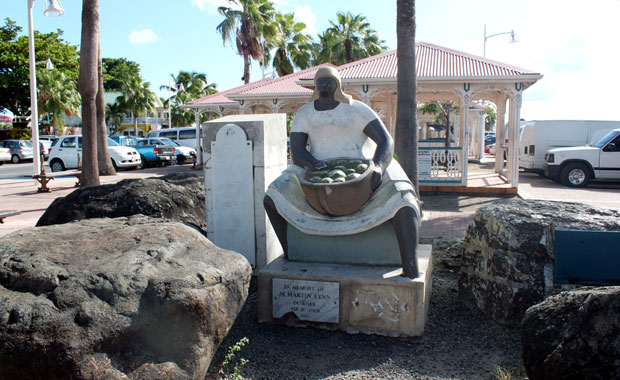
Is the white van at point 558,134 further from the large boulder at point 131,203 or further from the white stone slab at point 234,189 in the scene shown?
the white stone slab at point 234,189

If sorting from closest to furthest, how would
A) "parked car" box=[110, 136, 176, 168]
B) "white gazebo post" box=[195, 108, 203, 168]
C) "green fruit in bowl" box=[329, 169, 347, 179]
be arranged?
1. "green fruit in bowl" box=[329, 169, 347, 179]
2. "white gazebo post" box=[195, 108, 203, 168]
3. "parked car" box=[110, 136, 176, 168]

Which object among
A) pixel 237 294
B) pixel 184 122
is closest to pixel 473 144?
pixel 184 122

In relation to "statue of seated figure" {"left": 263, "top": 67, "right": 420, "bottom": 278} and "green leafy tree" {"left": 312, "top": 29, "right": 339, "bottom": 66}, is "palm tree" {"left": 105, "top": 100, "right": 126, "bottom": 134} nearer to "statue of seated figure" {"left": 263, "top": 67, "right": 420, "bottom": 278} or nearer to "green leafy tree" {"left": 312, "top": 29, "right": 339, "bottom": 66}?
"green leafy tree" {"left": 312, "top": 29, "right": 339, "bottom": 66}

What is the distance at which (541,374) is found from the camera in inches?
98.1

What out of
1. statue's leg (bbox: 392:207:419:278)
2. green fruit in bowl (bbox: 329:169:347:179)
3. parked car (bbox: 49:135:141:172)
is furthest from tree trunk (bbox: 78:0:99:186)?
statue's leg (bbox: 392:207:419:278)

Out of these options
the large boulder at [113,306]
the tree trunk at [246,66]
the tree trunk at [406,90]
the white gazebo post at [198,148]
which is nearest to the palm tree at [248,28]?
the tree trunk at [246,66]

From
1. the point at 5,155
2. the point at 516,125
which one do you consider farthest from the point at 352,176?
the point at 5,155

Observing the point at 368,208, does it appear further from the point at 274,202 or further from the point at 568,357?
the point at 568,357

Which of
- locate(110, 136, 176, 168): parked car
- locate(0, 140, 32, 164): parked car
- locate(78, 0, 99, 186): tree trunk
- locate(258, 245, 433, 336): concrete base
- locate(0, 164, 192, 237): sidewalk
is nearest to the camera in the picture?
locate(258, 245, 433, 336): concrete base

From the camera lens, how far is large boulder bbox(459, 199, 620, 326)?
12.1 feet

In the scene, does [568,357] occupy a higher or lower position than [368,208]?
lower

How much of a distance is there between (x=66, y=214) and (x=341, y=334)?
11.4 ft

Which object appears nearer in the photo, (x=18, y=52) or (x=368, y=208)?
(x=368, y=208)

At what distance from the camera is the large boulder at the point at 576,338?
Answer: 227 cm
